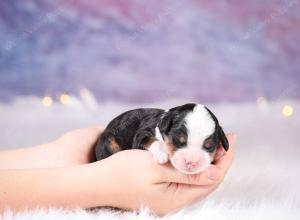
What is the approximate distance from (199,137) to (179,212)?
14.4 inches

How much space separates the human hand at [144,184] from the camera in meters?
2.61

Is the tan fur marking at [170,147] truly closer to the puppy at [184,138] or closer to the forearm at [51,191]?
the puppy at [184,138]

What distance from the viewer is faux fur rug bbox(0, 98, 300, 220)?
8.77 ft

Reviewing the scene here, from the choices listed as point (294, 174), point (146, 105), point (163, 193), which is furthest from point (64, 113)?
point (163, 193)

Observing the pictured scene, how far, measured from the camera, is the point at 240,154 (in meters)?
3.88

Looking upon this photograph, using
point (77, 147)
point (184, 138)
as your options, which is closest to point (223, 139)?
point (184, 138)

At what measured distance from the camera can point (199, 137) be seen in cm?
249

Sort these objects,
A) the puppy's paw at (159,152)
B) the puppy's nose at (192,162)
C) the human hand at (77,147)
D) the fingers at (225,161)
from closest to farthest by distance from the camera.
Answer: the puppy's nose at (192,162), the puppy's paw at (159,152), the fingers at (225,161), the human hand at (77,147)

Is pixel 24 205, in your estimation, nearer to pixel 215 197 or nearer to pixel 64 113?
pixel 215 197

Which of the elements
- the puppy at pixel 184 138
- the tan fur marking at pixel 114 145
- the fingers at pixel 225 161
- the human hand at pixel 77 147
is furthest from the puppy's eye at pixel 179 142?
the human hand at pixel 77 147

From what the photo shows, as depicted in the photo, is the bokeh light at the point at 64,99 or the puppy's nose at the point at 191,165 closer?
the puppy's nose at the point at 191,165

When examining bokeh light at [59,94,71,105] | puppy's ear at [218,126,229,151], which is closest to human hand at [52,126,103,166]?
puppy's ear at [218,126,229,151]

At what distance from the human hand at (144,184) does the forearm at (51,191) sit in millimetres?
25

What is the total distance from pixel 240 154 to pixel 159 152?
1395 mm
